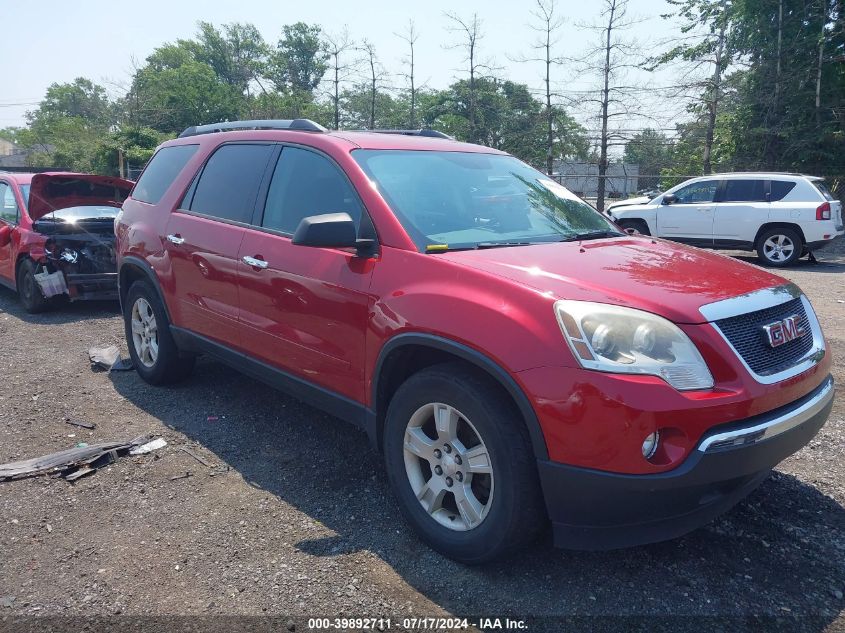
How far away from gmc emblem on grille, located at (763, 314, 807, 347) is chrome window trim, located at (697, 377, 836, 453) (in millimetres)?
270

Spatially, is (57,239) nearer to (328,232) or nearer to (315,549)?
(328,232)

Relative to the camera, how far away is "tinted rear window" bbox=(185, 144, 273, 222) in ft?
13.8

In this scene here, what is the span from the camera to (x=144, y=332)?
5.35 meters

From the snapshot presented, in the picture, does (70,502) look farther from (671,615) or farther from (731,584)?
(731,584)

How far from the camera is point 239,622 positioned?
2564 millimetres

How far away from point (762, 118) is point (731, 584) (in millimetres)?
20757

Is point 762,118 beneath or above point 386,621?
above

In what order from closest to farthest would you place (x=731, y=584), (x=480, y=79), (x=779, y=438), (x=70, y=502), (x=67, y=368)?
(x=779, y=438), (x=731, y=584), (x=70, y=502), (x=67, y=368), (x=480, y=79)

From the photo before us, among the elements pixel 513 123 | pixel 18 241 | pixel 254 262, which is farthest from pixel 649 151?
pixel 254 262

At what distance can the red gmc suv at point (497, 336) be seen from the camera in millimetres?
2418

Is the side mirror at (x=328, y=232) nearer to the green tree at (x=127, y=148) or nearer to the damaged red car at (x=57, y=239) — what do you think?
the damaged red car at (x=57, y=239)

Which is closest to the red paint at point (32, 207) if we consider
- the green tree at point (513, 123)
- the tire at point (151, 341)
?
the tire at point (151, 341)

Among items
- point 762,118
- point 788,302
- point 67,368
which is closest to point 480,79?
point 762,118

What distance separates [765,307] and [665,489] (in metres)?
0.97
